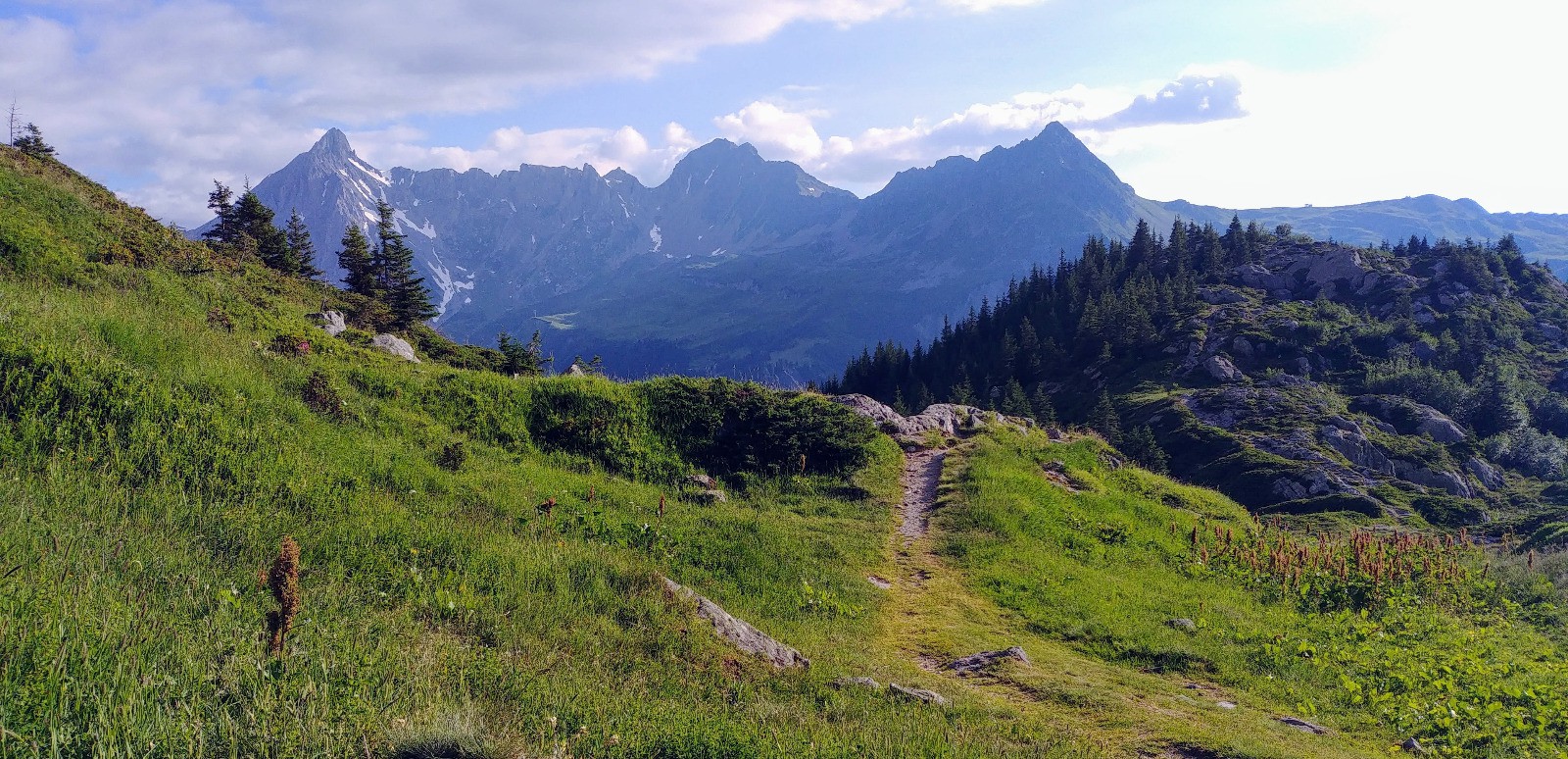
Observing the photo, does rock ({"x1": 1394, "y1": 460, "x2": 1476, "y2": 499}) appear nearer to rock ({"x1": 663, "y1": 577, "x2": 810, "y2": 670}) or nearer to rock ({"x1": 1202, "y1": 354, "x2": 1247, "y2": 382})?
rock ({"x1": 1202, "y1": 354, "x2": 1247, "y2": 382})

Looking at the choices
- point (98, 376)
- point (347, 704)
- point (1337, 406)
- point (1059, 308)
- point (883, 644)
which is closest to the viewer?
point (347, 704)

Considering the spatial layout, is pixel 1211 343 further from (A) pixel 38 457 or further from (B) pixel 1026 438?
(A) pixel 38 457

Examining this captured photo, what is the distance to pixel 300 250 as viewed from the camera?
158 ft

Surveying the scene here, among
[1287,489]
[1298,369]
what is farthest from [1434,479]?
[1298,369]

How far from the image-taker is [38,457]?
367 inches

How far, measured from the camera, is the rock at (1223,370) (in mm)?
95500

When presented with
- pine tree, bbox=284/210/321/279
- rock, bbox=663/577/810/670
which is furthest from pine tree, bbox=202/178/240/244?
rock, bbox=663/577/810/670

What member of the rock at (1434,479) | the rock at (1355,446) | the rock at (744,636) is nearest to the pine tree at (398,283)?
the rock at (744,636)

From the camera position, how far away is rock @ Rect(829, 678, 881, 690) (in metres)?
9.18

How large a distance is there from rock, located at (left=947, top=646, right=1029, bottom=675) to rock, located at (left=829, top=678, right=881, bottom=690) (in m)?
2.90

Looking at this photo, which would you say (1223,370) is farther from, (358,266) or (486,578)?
(486,578)

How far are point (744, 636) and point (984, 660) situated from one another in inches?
173

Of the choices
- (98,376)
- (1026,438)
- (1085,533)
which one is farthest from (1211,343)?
(98,376)

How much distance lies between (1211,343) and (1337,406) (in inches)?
718
